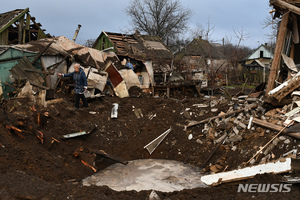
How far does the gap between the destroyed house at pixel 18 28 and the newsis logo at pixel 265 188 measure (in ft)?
53.7

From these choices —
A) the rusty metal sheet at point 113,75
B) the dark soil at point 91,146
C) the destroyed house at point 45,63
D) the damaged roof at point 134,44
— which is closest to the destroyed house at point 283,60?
the dark soil at point 91,146

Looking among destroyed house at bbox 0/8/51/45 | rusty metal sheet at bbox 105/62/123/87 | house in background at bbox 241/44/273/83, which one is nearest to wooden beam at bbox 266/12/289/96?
house in background at bbox 241/44/273/83

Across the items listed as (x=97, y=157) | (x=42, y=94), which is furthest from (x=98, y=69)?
(x=97, y=157)

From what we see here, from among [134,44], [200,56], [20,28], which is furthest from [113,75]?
[200,56]

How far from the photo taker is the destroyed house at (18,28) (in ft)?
52.6

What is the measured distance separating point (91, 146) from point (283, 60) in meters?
6.46

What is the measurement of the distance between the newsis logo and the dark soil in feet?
0.37

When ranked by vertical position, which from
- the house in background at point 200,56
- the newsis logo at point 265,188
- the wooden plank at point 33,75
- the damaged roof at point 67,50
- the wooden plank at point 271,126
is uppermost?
the house in background at point 200,56

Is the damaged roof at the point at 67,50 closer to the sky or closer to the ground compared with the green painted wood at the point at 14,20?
closer to the ground

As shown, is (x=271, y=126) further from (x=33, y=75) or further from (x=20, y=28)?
(x=20, y=28)

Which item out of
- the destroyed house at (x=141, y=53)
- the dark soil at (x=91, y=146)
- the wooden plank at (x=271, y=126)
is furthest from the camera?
the destroyed house at (x=141, y=53)

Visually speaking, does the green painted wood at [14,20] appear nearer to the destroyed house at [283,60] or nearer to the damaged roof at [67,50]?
the damaged roof at [67,50]

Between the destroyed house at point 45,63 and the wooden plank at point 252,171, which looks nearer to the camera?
the wooden plank at point 252,171

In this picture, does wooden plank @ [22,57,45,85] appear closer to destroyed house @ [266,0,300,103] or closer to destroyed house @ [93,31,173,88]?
destroyed house @ [93,31,173,88]
